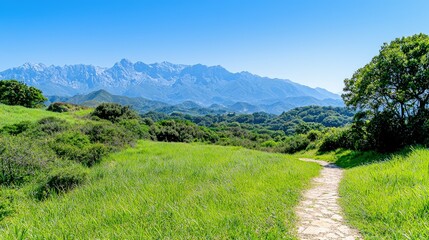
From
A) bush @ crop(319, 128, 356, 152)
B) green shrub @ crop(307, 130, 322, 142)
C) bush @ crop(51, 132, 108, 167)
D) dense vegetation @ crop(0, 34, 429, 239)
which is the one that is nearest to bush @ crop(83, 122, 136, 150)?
dense vegetation @ crop(0, 34, 429, 239)

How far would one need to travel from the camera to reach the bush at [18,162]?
1151cm

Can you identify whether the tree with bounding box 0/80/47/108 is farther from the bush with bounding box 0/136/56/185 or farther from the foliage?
the bush with bounding box 0/136/56/185

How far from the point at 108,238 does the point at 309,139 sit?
39.6 metres

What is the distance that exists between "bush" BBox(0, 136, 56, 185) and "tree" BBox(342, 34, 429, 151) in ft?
66.3

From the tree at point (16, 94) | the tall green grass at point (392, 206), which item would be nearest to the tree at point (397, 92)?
the tall green grass at point (392, 206)

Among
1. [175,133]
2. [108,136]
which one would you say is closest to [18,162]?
[108,136]

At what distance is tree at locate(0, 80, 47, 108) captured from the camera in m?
57.9

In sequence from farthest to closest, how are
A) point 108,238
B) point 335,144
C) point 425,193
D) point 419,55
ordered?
point 335,144, point 419,55, point 425,193, point 108,238

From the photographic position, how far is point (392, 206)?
4988mm

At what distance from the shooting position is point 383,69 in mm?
17266

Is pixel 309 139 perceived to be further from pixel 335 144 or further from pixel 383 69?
pixel 383 69

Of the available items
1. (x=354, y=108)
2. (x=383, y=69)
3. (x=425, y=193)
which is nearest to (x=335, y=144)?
(x=354, y=108)

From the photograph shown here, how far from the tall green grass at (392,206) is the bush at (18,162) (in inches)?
506

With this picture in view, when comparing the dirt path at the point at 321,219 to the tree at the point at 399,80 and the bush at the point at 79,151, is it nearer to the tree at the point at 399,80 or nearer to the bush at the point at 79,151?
the bush at the point at 79,151
